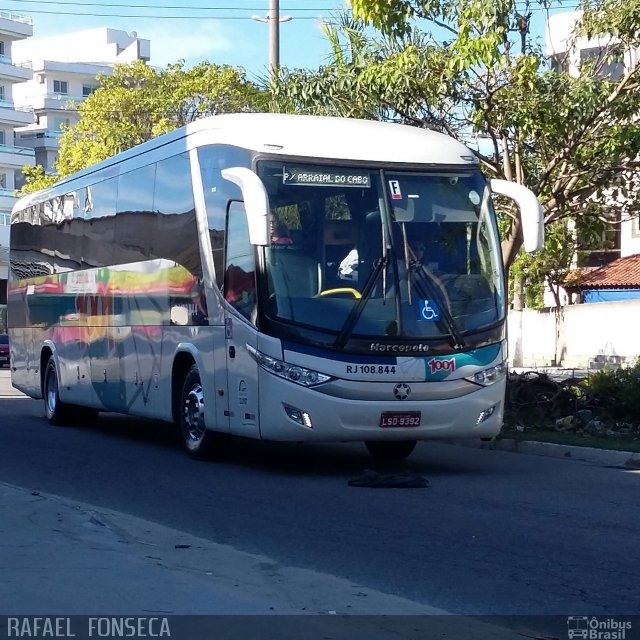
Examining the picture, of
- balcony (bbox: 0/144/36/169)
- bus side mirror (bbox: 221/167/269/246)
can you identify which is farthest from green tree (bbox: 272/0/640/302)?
balcony (bbox: 0/144/36/169)

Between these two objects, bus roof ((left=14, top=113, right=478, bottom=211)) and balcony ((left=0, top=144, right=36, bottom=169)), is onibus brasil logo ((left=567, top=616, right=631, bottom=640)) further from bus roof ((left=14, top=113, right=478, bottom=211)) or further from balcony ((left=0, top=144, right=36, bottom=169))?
balcony ((left=0, top=144, right=36, bottom=169))

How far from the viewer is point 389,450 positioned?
1463 cm

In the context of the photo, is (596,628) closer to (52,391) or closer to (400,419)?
(400,419)

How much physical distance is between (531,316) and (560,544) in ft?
104

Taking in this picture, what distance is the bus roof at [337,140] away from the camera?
1294 centimetres

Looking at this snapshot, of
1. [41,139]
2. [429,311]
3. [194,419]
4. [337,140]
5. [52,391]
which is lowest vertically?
[52,391]

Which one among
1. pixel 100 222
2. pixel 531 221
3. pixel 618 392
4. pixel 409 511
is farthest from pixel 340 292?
pixel 100 222

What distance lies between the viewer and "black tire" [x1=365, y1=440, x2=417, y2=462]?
47.5ft

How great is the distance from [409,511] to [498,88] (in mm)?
8539

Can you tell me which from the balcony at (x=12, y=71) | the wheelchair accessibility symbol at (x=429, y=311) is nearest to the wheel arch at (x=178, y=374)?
the wheelchair accessibility symbol at (x=429, y=311)

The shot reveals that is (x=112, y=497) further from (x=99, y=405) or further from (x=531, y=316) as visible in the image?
(x=531, y=316)

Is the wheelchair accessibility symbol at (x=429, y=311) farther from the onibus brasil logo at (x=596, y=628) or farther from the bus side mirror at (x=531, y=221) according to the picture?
the onibus brasil logo at (x=596, y=628)

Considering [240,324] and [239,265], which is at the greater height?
[239,265]

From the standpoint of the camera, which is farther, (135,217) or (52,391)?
(52,391)
